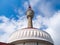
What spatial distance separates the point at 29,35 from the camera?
21.7 meters

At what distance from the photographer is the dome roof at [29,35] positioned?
70.7 ft

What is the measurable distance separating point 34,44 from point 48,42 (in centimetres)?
201

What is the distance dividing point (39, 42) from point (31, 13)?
20.2 feet

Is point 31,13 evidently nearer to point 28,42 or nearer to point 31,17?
point 31,17

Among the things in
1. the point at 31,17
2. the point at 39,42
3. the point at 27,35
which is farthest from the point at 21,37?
the point at 31,17

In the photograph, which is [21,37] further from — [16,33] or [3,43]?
[3,43]

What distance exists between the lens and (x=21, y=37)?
21625 mm

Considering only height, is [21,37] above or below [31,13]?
below

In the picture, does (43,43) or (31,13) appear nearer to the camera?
(43,43)

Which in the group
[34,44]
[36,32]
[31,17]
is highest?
[31,17]

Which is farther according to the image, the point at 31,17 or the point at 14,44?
the point at 31,17

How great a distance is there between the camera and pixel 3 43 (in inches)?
896

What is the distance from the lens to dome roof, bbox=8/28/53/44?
849 inches

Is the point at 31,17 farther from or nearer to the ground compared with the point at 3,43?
farther from the ground
